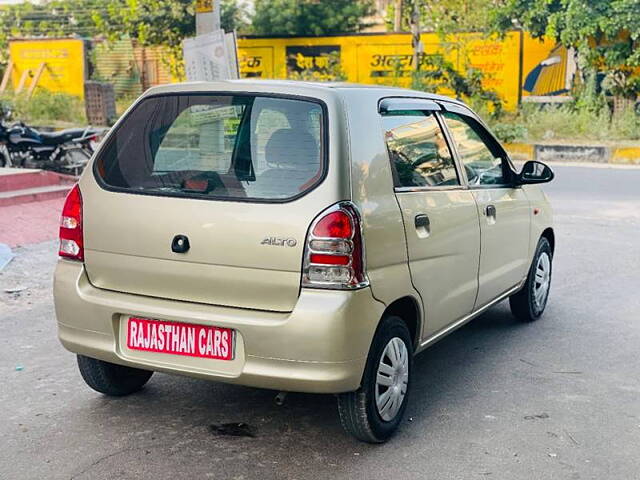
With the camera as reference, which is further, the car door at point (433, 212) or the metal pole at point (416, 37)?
the metal pole at point (416, 37)

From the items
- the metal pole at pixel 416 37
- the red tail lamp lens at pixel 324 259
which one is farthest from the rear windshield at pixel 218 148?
the metal pole at pixel 416 37

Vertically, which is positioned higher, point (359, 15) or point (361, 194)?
point (359, 15)

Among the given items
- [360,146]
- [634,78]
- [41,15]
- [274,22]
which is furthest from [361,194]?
[41,15]

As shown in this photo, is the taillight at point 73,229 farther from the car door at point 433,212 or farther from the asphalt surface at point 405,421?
the car door at point 433,212

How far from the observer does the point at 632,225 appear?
1050 centimetres

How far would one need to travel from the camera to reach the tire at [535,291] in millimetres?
6172

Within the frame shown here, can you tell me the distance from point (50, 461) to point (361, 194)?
1.80 meters

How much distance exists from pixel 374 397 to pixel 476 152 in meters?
1.98

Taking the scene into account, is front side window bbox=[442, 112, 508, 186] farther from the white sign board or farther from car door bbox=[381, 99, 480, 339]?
the white sign board

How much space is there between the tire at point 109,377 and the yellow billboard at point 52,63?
25130mm

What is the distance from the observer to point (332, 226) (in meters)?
3.66

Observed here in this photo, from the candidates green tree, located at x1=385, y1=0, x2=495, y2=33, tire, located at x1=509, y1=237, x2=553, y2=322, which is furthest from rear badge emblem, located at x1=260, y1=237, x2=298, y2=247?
green tree, located at x1=385, y1=0, x2=495, y2=33

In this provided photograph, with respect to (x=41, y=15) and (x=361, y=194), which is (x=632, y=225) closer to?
(x=361, y=194)

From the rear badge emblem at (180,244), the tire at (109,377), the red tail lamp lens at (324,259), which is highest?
the rear badge emblem at (180,244)
